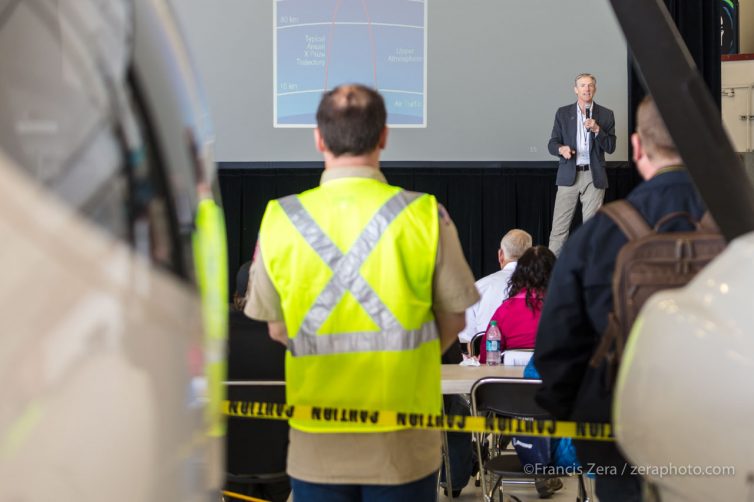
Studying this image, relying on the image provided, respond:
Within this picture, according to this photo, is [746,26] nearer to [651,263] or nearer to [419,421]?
[651,263]

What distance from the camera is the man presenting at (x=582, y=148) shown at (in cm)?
927

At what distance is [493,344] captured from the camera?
4773mm

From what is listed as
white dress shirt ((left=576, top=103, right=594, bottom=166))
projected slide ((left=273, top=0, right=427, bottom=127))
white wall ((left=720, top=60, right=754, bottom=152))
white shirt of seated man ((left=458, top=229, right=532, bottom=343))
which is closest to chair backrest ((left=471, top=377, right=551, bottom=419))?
white shirt of seated man ((left=458, top=229, right=532, bottom=343))

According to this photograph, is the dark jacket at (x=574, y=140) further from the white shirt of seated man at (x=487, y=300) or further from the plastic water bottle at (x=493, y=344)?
the plastic water bottle at (x=493, y=344)

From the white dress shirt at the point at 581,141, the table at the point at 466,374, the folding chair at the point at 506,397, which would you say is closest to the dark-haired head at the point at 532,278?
the table at the point at 466,374

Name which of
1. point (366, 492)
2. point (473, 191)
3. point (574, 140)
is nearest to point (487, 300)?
point (366, 492)

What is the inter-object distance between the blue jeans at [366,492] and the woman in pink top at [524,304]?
2580 millimetres

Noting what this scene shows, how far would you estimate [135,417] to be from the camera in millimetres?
535

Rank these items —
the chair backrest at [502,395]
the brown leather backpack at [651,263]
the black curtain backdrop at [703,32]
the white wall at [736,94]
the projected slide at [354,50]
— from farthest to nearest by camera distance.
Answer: the white wall at [736,94] < the black curtain backdrop at [703,32] < the projected slide at [354,50] < the chair backrest at [502,395] < the brown leather backpack at [651,263]

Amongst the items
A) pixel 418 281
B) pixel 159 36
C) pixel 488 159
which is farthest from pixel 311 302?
pixel 488 159

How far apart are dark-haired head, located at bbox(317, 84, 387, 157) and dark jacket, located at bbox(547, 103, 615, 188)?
7.32m

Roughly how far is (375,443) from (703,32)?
9637 mm

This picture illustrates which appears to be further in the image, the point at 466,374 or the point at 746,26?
the point at 746,26

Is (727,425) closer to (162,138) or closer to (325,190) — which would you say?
(162,138)
